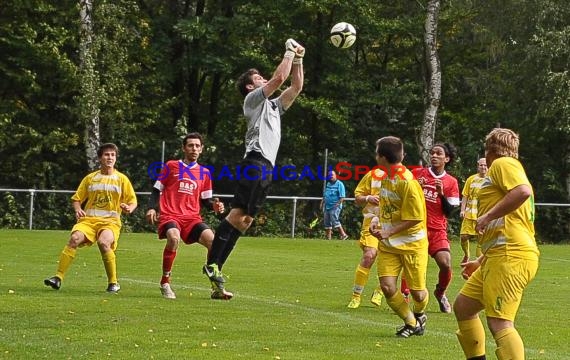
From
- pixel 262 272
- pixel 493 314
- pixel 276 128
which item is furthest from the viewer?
pixel 262 272

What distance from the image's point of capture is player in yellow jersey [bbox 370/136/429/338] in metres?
9.95

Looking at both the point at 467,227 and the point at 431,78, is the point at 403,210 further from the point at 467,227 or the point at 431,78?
the point at 431,78

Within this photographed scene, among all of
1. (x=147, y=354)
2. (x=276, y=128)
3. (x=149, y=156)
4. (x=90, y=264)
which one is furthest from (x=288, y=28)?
(x=147, y=354)

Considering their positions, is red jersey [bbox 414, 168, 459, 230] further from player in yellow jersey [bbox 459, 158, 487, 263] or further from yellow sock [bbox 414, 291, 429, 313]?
player in yellow jersey [bbox 459, 158, 487, 263]

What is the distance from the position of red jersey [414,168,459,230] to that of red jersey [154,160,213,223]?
2652 millimetres

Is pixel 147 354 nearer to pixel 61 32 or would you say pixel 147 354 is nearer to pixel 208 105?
pixel 61 32

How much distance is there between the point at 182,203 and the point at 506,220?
6.39m

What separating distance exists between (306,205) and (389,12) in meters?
9.64

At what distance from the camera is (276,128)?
1066 centimetres

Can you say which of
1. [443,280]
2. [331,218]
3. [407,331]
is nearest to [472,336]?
[407,331]

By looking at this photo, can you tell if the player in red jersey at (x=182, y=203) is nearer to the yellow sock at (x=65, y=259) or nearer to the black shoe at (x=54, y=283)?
the yellow sock at (x=65, y=259)

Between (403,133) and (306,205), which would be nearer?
(306,205)

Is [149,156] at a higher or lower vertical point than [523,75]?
lower

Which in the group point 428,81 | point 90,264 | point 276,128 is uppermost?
point 428,81
